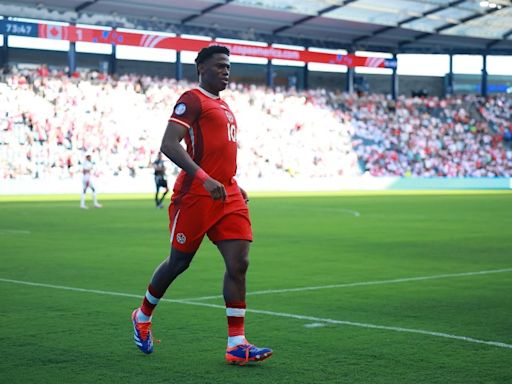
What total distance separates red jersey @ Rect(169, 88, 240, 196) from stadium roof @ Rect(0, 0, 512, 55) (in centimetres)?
4520

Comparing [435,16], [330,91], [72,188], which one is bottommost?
[72,188]

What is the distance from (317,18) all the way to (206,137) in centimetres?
5227

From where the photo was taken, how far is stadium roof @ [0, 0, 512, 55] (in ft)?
173

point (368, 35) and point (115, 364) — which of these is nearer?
point (115, 364)

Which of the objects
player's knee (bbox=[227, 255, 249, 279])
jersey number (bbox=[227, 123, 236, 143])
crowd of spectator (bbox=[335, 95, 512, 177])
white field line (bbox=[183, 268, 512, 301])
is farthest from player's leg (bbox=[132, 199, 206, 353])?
crowd of spectator (bbox=[335, 95, 512, 177])

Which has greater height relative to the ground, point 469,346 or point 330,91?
point 330,91

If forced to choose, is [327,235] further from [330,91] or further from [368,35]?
[330,91]

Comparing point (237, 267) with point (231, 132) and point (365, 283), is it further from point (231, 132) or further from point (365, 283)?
point (365, 283)

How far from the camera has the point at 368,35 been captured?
65000mm

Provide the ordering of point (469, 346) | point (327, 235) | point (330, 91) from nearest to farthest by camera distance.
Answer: point (469, 346) < point (327, 235) < point (330, 91)

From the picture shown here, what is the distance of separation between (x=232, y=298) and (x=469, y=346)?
2.12 m

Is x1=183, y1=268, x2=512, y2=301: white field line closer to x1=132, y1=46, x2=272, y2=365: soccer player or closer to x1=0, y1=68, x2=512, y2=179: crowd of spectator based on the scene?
x1=132, y1=46, x2=272, y2=365: soccer player

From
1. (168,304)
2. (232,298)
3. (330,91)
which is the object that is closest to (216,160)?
(232,298)

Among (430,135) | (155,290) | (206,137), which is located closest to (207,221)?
(206,137)
